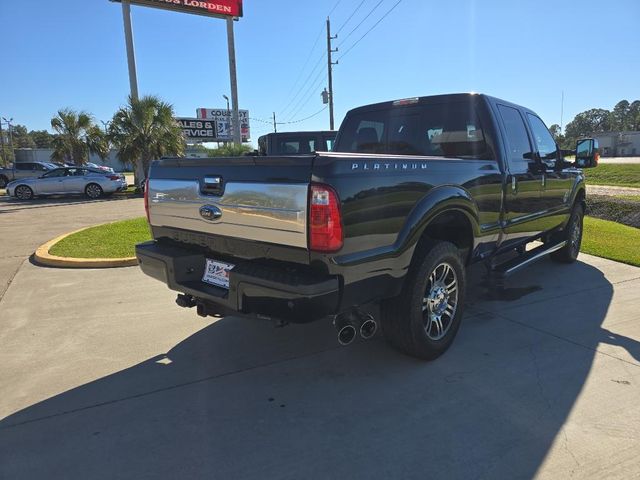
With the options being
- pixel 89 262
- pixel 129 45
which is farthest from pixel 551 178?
pixel 129 45

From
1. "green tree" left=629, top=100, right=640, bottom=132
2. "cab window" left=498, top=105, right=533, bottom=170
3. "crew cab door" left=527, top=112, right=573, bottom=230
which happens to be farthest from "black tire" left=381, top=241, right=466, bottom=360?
"green tree" left=629, top=100, right=640, bottom=132

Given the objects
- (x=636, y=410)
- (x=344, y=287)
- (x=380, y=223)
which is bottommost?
(x=636, y=410)

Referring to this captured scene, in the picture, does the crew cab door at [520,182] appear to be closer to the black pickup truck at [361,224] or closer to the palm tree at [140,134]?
the black pickup truck at [361,224]

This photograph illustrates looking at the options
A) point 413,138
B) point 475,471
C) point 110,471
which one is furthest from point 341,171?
point 413,138

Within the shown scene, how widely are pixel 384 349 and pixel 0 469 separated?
2598 mm

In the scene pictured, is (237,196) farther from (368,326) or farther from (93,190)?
(93,190)

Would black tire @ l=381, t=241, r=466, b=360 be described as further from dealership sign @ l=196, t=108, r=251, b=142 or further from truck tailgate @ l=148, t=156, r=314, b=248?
dealership sign @ l=196, t=108, r=251, b=142

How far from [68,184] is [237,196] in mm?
20028

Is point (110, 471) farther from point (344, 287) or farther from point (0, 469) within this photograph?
point (344, 287)

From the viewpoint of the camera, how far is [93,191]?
2023cm

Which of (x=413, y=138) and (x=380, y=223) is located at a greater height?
(x=413, y=138)

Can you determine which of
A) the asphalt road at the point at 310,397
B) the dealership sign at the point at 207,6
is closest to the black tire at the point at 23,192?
the dealership sign at the point at 207,6

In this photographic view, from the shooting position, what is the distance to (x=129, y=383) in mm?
3270

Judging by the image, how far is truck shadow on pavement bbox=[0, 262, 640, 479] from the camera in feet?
7.85
